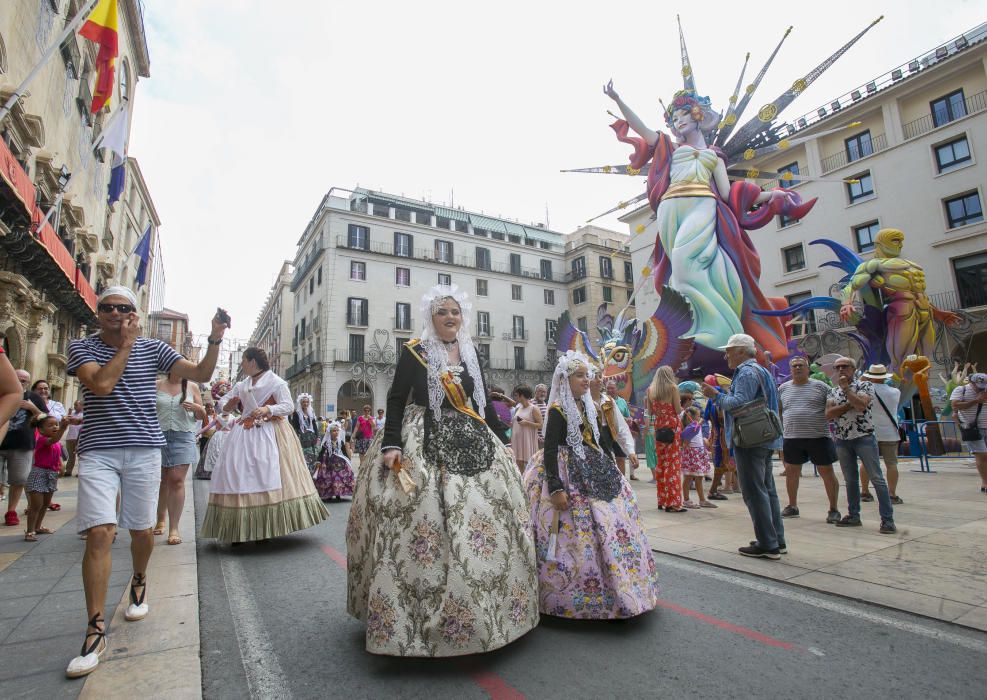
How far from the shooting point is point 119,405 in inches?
119

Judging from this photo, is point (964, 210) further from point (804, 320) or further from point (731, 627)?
point (731, 627)

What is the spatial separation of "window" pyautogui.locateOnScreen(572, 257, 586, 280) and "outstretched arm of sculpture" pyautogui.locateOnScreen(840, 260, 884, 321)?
28.8m

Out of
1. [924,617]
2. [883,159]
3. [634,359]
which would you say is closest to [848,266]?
[634,359]

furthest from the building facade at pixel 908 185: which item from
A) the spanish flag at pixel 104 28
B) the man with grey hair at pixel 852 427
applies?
the spanish flag at pixel 104 28

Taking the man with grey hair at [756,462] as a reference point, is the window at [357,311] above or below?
above

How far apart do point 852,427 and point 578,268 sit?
39.6 m

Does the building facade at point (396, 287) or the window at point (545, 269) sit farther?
the window at point (545, 269)

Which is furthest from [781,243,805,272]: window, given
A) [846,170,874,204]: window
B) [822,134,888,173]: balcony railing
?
[822,134,888,173]: balcony railing

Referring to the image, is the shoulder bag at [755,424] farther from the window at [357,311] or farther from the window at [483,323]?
the window at [483,323]

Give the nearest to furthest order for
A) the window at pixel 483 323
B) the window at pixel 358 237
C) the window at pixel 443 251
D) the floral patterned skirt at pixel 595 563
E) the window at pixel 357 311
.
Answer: the floral patterned skirt at pixel 595 563 → the window at pixel 357 311 → the window at pixel 358 237 → the window at pixel 443 251 → the window at pixel 483 323

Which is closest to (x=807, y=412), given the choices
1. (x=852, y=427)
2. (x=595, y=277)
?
(x=852, y=427)

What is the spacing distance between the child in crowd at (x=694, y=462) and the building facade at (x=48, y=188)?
1021 centimetres

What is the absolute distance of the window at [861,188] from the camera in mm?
25656

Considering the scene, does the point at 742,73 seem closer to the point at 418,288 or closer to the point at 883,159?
the point at 883,159
